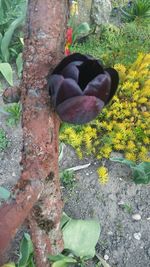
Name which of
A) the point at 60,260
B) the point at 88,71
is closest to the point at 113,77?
the point at 88,71

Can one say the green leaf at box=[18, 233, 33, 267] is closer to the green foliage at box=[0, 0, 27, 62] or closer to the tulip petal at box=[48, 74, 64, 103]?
the tulip petal at box=[48, 74, 64, 103]

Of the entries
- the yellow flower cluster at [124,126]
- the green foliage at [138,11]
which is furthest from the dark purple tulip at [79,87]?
the green foliage at [138,11]

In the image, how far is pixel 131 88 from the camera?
263 cm

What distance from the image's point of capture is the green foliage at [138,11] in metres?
3.78

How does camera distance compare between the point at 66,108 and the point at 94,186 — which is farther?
the point at 94,186

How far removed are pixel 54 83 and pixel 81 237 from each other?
925 mm

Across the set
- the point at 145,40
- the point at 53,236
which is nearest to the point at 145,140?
the point at 145,40

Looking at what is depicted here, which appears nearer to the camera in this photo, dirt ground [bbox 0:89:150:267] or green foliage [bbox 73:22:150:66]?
dirt ground [bbox 0:89:150:267]

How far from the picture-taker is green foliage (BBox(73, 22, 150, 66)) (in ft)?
9.52

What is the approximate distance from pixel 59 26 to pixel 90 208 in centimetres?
139

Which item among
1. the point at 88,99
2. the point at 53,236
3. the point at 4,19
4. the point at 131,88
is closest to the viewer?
the point at 88,99

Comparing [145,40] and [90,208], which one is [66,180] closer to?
[90,208]

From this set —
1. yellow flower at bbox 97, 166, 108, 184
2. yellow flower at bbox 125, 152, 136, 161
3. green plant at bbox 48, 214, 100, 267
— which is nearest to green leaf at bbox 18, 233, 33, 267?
green plant at bbox 48, 214, 100, 267

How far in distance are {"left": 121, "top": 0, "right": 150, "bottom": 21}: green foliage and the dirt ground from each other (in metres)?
1.91
